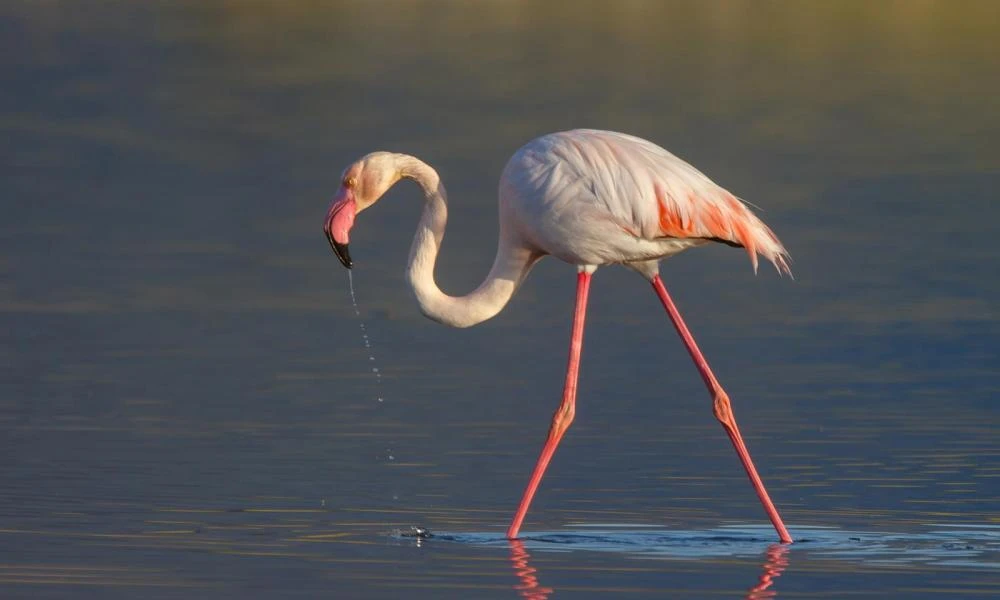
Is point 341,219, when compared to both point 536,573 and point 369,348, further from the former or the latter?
point 369,348

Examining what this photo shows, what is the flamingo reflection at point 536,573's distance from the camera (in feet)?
23.7

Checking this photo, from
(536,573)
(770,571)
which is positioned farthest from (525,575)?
(770,571)

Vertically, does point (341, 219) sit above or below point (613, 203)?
below

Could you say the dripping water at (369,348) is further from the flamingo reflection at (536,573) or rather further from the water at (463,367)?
the flamingo reflection at (536,573)

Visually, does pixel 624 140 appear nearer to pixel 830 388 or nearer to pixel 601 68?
pixel 830 388

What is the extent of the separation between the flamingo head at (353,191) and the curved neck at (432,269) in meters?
0.11

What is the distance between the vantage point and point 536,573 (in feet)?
25.1

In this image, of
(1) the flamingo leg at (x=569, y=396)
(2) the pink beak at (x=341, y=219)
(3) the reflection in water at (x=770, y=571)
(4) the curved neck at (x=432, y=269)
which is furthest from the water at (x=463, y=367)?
(2) the pink beak at (x=341, y=219)

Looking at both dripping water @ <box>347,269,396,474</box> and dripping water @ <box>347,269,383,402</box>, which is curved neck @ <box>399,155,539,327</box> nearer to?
dripping water @ <box>347,269,396,474</box>

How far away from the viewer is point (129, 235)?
670 inches

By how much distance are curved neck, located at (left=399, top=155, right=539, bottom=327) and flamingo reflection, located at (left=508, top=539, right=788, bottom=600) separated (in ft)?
4.77

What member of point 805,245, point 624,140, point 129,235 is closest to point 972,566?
point 624,140

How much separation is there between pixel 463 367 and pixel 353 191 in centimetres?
293

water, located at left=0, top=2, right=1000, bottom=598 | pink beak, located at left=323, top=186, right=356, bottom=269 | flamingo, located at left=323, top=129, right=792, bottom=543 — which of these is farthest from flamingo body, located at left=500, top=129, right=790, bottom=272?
water, located at left=0, top=2, right=1000, bottom=598
